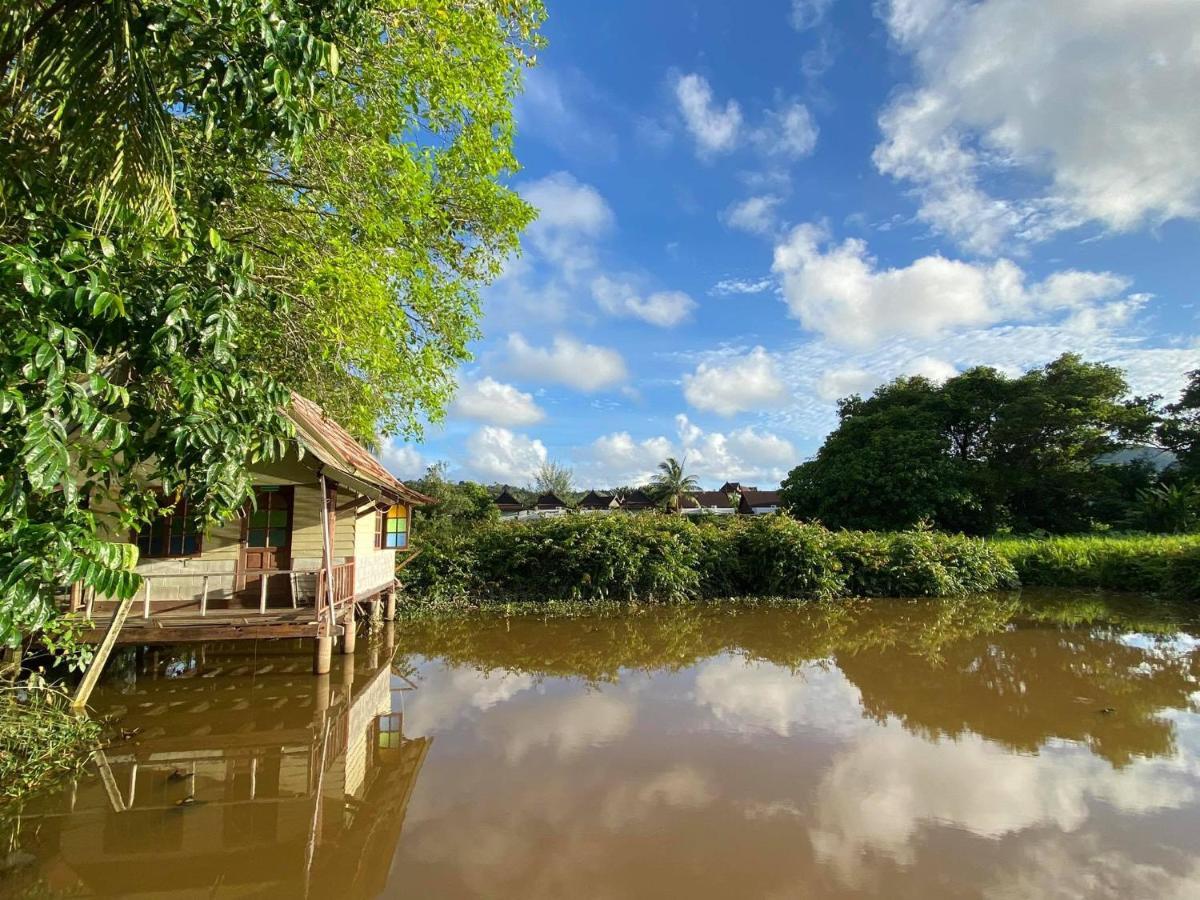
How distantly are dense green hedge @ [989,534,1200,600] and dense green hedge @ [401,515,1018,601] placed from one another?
1.24m

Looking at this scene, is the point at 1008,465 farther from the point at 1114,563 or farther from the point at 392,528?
the point at 392,528

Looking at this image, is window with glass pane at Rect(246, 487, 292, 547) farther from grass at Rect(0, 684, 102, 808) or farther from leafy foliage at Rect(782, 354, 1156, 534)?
leafy foliage at Rect(782, 354, 1156, 534)

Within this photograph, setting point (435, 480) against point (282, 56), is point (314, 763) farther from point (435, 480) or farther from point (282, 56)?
point (435, 480)

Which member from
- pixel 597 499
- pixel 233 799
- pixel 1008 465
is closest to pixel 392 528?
pixel 233 799

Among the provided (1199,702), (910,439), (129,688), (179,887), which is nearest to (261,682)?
(129,688)

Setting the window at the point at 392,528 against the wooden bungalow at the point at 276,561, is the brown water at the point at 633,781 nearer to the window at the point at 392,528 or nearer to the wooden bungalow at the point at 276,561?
the wooden bungalow at the point at 276,561

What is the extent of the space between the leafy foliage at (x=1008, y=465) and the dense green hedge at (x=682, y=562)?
22.3 feet

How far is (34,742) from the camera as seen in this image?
5.14 meters

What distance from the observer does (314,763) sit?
5.61 m

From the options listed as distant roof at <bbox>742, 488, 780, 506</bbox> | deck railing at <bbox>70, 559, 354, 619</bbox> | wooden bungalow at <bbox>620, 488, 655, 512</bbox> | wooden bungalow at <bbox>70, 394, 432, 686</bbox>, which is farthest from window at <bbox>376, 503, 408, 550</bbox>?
distant roof at <bbox>742, 488, 780, 506</bbox>

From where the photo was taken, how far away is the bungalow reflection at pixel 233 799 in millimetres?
3859

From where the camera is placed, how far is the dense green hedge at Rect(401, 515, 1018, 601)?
15539 mm

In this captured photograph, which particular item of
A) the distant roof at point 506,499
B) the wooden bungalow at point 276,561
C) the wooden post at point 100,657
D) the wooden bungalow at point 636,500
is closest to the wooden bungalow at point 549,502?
the wooden bungalow at point 636,500

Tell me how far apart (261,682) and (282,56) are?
7.52 metres
